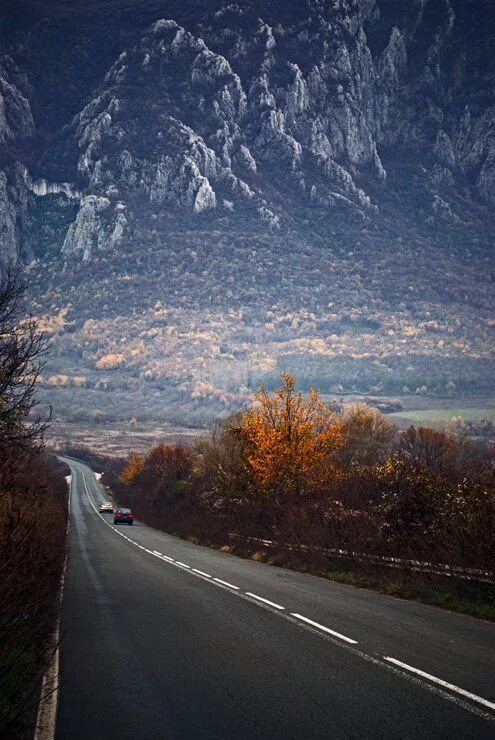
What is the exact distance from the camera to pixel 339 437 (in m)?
39.9

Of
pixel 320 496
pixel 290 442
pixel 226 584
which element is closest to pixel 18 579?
pixel 226 584

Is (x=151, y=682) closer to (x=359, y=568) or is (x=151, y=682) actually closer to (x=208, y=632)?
(x=208, y=632)

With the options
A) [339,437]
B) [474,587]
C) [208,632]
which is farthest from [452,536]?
[339,437]

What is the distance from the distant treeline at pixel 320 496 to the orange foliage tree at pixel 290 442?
0.06 metres

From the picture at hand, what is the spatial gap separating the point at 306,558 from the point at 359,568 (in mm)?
4988

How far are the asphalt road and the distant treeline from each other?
311 cm

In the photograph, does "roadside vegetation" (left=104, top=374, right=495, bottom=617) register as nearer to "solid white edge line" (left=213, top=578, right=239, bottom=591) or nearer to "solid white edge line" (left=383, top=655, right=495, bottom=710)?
"solid white edge line" (left=213, top=578, right=239, bottom=591)

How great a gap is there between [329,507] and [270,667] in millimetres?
19415

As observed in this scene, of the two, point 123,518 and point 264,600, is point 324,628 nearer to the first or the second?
point 264,600

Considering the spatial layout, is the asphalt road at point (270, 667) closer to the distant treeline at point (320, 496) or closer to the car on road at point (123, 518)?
the distant treeline at point (320, 496)

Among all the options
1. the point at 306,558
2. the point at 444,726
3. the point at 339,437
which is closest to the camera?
the point at 444,726

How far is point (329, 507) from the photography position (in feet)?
95.2

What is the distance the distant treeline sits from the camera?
19.8m

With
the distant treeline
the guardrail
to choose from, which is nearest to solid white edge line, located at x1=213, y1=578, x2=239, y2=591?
the guardrail
